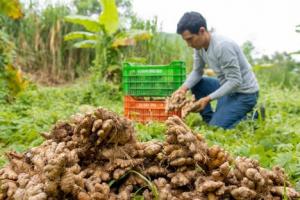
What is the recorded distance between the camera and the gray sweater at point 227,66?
5.53m

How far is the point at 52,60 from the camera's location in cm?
1260

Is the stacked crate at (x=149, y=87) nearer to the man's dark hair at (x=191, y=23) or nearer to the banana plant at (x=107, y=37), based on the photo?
the man's dark hair at (x=191, y=23)

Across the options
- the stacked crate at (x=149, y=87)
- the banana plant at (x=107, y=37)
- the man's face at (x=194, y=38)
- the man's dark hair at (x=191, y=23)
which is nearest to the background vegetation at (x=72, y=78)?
the banana plant at (x=107, y=37)

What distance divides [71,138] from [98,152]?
19cm

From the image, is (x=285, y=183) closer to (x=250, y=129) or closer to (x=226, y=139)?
(x=226, y=139)

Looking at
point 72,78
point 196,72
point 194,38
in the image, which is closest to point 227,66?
point 194,38

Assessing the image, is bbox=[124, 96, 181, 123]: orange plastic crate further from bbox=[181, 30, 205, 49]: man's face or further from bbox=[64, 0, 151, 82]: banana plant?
bbox=[64, 0, 151, 82]: banana plant

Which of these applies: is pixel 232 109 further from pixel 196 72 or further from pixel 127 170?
pixel 127 170

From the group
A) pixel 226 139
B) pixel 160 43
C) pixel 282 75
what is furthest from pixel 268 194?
pixel 282 75

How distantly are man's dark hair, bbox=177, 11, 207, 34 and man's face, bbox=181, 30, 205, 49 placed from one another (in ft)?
0.13

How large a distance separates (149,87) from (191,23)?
3.33ft

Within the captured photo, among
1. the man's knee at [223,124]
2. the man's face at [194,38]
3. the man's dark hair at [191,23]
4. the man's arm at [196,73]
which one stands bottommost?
the man's knee at [223,124]

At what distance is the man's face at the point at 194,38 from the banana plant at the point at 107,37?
3.75 m

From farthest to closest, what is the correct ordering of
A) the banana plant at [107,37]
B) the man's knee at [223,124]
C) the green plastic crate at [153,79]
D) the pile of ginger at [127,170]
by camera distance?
1. the banana plant at [107,37]
2. the green plastic crate at [153,79]
3. the man's knee at [223,124]
4. the pile of ginger at [127,170]
